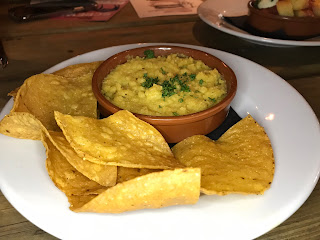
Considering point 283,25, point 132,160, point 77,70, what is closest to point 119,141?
point 132,160

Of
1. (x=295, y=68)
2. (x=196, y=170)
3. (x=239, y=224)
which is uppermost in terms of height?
(x=196, y=170)

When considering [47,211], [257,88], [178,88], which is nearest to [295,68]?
[257,88]

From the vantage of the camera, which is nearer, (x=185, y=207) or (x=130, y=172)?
(x=185, y=207)

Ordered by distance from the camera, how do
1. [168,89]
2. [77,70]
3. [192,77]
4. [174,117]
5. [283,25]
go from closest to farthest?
[174,117] → [168,89] → [192,77] → [77,70] → [283,25]

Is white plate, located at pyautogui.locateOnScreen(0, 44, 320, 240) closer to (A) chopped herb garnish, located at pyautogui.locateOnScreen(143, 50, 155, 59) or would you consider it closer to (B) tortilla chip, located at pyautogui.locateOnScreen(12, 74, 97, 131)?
(B) tortilla chip, located at pyautogui.locateOnScreen(12, 74, 97, 131)

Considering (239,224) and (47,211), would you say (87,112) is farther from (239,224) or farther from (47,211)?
(239,224)

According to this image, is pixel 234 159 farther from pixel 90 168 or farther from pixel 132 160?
pixel 90 168

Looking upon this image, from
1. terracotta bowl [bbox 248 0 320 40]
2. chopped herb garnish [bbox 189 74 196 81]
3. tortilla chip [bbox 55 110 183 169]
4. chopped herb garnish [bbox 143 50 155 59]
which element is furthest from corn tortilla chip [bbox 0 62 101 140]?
terracotta bowl [bbox 248 0 320 40]
